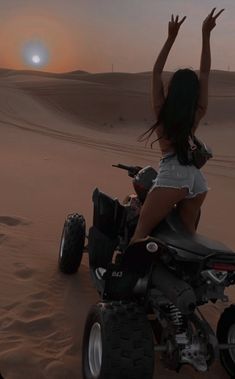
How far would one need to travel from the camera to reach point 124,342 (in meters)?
2.87

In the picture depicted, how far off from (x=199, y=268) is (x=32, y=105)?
2641cm

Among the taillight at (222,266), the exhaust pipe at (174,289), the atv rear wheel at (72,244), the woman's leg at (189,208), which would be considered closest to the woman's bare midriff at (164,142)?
the woman's leg at (189,208)

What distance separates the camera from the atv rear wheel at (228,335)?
11.5 ft

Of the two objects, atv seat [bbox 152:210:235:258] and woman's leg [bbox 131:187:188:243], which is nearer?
atv seat [bbox 152:210:235:258]

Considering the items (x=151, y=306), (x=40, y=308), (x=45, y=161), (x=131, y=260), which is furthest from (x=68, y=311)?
(x=45, y=161)

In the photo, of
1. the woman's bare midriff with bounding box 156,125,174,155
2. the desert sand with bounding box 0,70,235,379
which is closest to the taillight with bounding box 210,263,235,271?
the woman's bare midriff with bounding box 156,125,174,155

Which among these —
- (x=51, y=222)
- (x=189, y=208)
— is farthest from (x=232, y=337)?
(x=51, y=222)

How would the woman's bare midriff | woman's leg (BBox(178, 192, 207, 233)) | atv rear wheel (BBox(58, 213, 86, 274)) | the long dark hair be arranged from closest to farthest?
the long dark hair, the woman's bare midriff, woman's leg (BBox(178, 192, 207, 233)), atv rear wheel (BBox(58, 213, 86, 274))

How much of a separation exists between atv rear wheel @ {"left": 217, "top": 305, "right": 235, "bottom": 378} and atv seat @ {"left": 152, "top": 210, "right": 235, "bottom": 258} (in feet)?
2.18

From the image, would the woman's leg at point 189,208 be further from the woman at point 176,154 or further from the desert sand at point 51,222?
the desert sand at point 51,222

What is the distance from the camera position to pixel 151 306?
3.50 m

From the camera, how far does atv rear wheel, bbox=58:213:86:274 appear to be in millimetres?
4898

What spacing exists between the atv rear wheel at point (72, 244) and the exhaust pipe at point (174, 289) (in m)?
1.79

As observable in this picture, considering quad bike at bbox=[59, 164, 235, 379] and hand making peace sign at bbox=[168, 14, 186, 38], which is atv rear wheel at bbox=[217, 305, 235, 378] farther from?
hand making peace sign at bbox=[168, 14, 186, 38]
